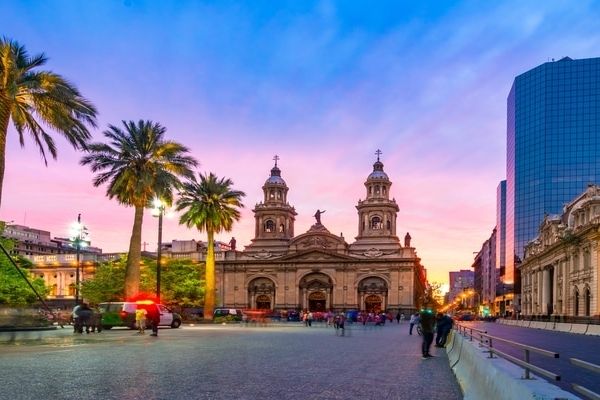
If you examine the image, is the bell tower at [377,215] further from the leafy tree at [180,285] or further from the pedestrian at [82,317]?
the pedestrian at [82,317]

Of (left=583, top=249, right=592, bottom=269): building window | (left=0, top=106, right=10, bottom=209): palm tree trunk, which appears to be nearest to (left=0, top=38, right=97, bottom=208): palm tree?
Answer: (left=0, top=106, right=10, bottom=209): palm tree trunk

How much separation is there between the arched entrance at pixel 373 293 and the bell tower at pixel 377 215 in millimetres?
5687

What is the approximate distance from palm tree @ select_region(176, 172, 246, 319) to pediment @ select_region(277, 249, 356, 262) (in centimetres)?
4725

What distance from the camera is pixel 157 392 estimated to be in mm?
9906

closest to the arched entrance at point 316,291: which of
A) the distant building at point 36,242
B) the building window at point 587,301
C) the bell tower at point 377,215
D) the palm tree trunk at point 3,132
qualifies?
the bell tower at point 377,215

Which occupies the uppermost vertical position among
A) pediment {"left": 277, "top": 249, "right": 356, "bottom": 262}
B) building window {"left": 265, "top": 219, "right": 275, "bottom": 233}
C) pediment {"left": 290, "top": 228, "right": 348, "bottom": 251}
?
building window {"left": 265, "top": 219, "right": 275, "bottom": 233}

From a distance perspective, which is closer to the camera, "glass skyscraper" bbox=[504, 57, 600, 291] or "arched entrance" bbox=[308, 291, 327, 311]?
"arched entrance" bbox=[308, 291, 327, 311]

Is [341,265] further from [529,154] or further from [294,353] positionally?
[294,353]

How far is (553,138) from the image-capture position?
14312 cm

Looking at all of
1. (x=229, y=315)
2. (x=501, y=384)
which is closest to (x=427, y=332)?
(x=501, y=384)

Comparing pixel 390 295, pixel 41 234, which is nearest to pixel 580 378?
pixel 390 295

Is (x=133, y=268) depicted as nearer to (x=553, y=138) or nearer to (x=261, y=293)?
(x=261, y=293)

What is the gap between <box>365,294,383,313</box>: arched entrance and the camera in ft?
335

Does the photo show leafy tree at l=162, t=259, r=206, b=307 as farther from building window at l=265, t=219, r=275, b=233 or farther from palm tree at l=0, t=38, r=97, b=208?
palm tree at l=0, t=38, r=97, b=208
